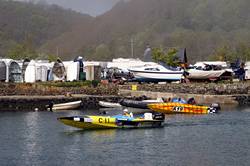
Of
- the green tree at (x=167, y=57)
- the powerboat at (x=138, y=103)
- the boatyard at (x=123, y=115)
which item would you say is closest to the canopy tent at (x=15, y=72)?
the boatyard at (x=123, y=115)

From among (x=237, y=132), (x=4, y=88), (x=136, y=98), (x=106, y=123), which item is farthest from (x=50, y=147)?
(x=4, y=88)

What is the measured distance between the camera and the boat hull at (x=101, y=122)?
46625mm

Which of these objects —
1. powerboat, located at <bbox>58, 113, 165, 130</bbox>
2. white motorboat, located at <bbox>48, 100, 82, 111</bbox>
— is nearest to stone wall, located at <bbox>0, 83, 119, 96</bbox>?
white motorboat, located at <bbox>48, 100, 82, 111</bbox>

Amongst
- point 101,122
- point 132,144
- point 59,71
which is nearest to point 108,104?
point 59,71

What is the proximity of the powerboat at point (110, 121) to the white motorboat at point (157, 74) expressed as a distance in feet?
94.8

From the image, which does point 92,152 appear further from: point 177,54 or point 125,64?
point 177,54

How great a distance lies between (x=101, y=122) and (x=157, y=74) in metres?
31.7

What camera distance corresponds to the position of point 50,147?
41.6 m

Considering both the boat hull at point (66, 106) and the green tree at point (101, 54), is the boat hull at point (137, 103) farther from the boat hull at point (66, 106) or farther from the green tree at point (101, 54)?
the green tree at point (101, 54)

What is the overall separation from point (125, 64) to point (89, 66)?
14.3 metres

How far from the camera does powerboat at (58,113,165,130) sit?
46.7m

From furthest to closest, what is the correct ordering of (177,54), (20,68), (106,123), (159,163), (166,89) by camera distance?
(177,54) < (20,68) < (166,89) < (106,123) < (159,163)

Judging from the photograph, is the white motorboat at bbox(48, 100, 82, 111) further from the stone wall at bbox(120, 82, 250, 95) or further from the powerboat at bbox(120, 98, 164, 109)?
the stone wall at bbox(120, 82, 250, 95)

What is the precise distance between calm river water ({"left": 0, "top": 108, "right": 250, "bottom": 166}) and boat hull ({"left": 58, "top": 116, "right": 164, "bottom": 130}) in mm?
453
